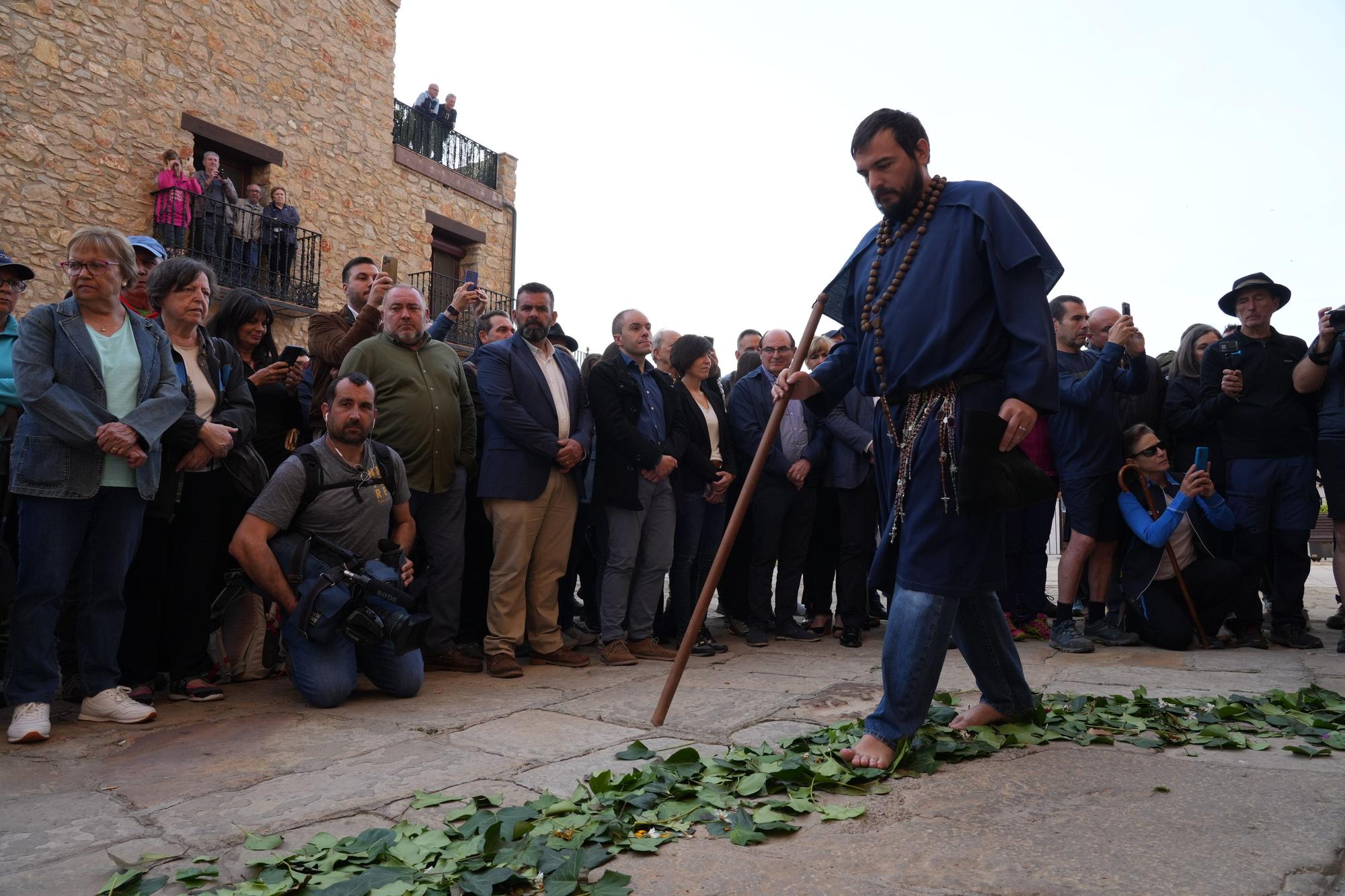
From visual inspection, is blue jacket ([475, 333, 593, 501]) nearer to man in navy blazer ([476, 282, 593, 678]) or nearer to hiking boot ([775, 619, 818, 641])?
man in navy blazer ([476, 282, 593, 678])

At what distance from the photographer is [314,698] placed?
390 centimetres

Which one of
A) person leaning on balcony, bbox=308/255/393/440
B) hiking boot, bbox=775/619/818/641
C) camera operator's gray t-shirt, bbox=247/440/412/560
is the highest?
person leaning on balcony, bbox=308/255/393/440

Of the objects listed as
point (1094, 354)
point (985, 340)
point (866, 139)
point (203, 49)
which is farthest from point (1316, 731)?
point (203, 49)

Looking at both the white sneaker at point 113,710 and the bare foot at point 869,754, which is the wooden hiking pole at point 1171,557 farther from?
the white sneaker at point 113,710

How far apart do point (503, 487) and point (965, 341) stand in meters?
2.75

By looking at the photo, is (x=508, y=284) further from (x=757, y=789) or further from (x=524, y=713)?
(x=757, y=789)

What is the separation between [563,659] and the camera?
16.4ft

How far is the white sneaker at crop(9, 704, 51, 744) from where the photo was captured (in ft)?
11.0

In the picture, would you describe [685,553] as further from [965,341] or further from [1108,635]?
[965,341]

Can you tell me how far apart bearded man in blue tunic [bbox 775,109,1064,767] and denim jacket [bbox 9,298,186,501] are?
2.84 m

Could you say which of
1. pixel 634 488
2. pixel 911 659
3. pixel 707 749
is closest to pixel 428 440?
pixel 634 488

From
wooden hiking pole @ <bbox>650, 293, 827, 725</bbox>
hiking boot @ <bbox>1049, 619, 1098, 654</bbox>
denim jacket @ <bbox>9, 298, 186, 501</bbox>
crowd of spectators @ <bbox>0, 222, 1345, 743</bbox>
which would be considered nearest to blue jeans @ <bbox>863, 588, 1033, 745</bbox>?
wooden hiking pole @ <bbox>650, 293, 827, 725</bbox>

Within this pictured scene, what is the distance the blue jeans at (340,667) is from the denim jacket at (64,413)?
879mm

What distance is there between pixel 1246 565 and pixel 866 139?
158 inches
